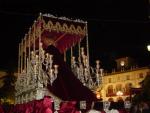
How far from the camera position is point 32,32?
47.4 feet

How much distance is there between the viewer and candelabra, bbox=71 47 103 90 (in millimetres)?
13984

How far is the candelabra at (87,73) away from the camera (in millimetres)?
13984

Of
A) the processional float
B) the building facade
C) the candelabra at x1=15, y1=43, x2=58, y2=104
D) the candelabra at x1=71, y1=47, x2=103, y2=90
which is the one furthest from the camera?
the building facade

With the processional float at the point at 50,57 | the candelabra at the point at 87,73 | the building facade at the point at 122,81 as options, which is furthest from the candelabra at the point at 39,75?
the building facade at the point at 122,81

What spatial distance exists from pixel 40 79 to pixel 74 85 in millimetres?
1347

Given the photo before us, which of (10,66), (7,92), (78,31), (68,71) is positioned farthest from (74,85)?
(10,66)

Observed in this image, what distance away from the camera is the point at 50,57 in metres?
12.5

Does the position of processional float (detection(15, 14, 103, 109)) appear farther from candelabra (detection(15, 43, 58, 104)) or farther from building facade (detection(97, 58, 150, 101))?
building facade (detection(97, 58, 150, 101))

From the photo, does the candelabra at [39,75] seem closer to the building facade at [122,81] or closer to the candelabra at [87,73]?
the candelabra at [87,73]

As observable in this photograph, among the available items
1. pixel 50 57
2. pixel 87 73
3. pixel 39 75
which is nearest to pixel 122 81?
pixel 87 73

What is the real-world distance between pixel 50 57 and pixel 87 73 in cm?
227

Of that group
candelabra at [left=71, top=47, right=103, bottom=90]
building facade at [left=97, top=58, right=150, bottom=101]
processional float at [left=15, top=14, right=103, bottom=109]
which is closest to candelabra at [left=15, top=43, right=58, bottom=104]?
processional float at [left=15, top=14, right=103, bottom=109]

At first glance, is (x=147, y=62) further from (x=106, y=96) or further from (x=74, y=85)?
(x=74, y=85)

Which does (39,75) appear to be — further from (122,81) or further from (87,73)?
(122,81)
